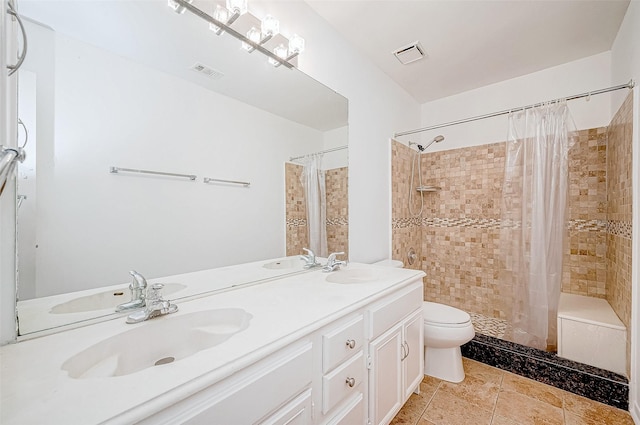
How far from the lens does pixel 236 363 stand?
642mm

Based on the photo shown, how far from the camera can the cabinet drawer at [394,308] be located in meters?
1.18

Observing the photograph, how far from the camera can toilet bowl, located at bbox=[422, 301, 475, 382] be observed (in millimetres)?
1753

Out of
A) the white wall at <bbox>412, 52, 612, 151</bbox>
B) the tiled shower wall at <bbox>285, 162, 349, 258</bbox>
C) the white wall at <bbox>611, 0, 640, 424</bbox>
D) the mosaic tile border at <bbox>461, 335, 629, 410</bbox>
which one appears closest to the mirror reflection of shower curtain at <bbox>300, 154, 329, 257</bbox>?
the tiled shower wall at <bbox>285, 162, 349, 258</bbox>

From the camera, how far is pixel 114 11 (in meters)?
0.93

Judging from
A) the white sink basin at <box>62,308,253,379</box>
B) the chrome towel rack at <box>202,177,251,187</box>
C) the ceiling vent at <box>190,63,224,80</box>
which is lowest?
the white sink basin at <box>62,308,253,379</box>

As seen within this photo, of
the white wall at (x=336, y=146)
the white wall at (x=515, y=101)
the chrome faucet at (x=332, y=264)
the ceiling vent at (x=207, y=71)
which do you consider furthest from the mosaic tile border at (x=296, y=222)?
the white wall at (x=515, y=101)

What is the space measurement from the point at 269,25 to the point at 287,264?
129 cm

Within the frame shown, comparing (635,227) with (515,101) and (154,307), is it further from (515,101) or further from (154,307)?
(154,307)

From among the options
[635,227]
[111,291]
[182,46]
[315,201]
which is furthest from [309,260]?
[635,227]

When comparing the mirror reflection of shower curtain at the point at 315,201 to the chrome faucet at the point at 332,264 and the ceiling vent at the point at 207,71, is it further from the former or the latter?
the ceiling vent at the point at 207,71

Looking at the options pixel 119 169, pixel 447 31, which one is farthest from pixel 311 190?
pixel 447 31

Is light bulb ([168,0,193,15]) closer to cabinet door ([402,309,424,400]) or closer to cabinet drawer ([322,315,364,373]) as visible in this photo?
cabinet drawer ([322,315,364,373])

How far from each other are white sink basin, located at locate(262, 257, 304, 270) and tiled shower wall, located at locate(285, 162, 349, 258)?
0.04 m

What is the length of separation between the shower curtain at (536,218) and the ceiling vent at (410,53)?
Result: 88cm
